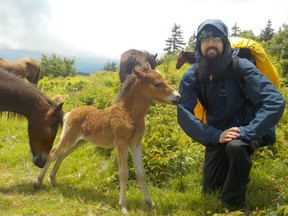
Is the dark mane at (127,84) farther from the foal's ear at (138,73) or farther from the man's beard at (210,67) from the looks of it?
the man's beard at (210,67)

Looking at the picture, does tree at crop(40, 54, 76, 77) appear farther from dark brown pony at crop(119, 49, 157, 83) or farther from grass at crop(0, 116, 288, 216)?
grass at crop(0, 116, 288, 216)

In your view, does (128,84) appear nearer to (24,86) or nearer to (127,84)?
(127,84)

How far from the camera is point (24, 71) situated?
48.2 feet

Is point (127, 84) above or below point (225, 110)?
above

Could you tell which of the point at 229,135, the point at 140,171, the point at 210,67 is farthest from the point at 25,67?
the point at 229,135

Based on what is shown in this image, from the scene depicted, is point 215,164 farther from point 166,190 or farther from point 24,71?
point 24,71

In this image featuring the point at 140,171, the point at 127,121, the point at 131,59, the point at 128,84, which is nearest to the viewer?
the point at 127,121

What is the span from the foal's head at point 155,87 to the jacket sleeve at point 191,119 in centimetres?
14

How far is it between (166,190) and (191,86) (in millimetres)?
1683

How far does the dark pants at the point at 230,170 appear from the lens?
13.1 feet

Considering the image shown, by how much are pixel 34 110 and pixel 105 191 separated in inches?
70.2

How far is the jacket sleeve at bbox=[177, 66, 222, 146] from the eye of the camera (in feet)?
13.8

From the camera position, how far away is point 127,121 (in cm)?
471

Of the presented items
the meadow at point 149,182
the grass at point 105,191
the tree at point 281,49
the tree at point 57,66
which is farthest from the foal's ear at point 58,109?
the tree at point 57,66
